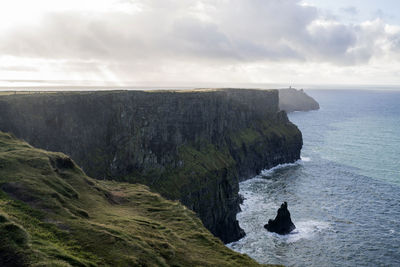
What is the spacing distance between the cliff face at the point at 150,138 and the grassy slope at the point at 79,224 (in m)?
17.9

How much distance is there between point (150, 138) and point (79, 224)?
5576cm

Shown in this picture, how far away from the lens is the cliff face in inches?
2717

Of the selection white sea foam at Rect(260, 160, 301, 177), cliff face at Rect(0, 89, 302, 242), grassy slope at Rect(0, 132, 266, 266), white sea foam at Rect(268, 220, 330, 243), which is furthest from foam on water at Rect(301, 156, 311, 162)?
grassy slope at Rect(0, 132, 266, 266)

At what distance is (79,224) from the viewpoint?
3397 cm

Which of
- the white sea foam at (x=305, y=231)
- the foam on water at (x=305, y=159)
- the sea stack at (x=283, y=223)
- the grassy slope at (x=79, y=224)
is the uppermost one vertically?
the grassy slope at (x=79, y=224)

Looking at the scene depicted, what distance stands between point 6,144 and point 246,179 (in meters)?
90.2

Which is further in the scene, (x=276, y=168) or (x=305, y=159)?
(x=305, y=159)

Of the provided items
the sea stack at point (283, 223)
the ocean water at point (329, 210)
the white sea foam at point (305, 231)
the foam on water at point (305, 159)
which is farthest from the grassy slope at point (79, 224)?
the foam on water at point (305, 159)

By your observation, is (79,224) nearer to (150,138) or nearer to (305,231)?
(150,138)

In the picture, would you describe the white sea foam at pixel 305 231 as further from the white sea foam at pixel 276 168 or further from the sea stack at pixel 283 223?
the white sea foam at pixel 276 168

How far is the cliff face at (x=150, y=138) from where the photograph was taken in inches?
2717

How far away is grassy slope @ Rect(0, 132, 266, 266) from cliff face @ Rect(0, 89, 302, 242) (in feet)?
58.7

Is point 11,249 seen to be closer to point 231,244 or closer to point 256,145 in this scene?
point 231,244

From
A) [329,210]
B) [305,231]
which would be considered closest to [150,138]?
[305,231]
